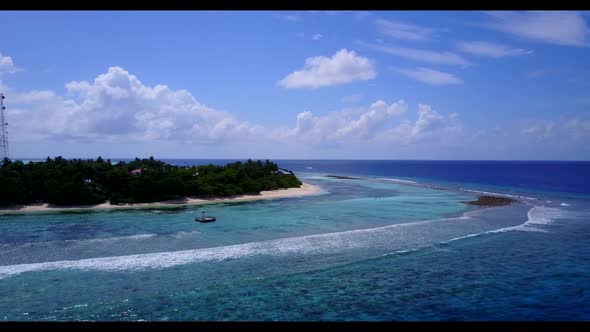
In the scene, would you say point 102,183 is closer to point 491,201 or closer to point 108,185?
point 108,185

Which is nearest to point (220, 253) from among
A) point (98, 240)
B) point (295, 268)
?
point (295, 268)

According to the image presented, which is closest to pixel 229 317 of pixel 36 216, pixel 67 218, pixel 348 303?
pixel 348 303

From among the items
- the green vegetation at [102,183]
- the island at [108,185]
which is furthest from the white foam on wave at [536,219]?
the green vegetation at [102,183]

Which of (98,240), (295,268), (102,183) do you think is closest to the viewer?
(295,268)

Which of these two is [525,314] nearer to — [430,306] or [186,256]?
[430,306]

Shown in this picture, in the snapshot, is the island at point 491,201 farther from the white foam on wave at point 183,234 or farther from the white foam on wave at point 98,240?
the white foam on wave at point 98,240
